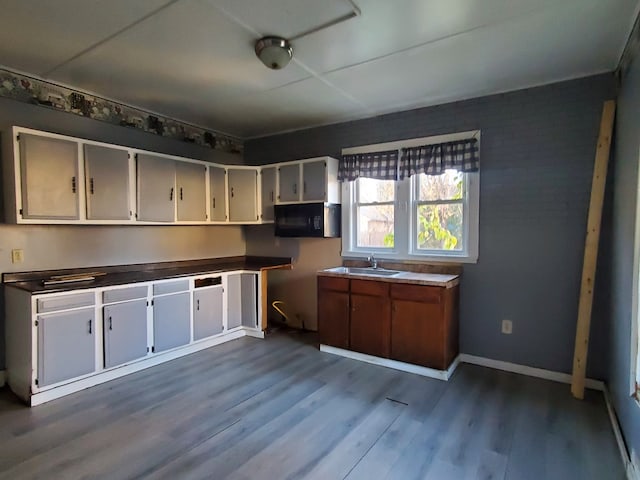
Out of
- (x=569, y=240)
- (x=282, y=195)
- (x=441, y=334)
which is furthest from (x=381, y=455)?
(x=282, y=195)

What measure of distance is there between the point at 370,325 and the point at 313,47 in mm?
2444

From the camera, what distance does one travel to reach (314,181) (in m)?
4.02

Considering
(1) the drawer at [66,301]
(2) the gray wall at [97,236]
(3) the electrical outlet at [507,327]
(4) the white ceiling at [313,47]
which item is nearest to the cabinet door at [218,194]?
(2) the gray wall at [97,236]

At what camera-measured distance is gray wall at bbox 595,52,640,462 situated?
6.49 feet

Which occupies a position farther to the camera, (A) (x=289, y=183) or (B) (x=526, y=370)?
(A) (x=289, y=183)

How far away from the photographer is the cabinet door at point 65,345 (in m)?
2.61

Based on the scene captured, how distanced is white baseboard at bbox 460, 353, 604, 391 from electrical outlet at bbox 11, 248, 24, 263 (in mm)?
4038

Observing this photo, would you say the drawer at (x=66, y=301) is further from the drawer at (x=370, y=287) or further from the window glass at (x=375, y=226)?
the window glass at (x=375, y=226)

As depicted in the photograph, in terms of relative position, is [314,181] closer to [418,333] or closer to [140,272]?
[418,333]

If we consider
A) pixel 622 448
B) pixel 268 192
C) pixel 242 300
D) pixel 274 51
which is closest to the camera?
pixel 622 448

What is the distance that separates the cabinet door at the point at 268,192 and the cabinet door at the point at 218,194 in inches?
18.8

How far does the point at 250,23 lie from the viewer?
2.16 m

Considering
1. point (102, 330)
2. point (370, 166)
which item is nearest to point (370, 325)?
point (370, 166)

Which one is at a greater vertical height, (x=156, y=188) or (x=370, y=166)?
(x=370, y=166)
